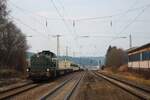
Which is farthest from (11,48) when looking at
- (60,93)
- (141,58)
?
(60,93)

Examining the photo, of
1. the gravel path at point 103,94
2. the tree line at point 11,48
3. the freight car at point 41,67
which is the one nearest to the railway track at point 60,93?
the gravel path at point 103,94

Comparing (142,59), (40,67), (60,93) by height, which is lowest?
(60,93)

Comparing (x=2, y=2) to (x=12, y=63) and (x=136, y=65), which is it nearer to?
(x=12, y=63)

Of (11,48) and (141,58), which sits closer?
(141,58)

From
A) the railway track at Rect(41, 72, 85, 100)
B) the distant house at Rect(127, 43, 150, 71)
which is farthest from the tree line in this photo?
the railway track at Rect(41, 72, 85, 100)

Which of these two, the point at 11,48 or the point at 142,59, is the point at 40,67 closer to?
the point at 142,59

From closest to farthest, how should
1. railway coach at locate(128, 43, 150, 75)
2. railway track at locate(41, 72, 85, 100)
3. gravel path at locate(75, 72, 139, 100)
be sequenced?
gravel path at locate(75, 72, 139, 100)
railway track at locate(41, 72, 85, 100)
railway coach at locate(128, 43, 150, 75)

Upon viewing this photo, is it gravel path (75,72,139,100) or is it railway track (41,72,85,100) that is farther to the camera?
railway track (41,72,85,100)

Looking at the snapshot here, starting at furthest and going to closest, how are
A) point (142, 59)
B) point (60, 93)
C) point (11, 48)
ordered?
1. point (11, 48)
2. point (142, 59)
3. point (60, 93)

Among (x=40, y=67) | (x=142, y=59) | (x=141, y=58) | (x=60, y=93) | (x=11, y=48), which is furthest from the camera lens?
(x=11, y=48)

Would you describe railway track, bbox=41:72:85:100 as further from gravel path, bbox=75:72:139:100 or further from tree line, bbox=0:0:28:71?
tree line, bbox=0:0:28:71

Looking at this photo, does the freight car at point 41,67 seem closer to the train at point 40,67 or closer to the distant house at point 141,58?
the train at point 40,67

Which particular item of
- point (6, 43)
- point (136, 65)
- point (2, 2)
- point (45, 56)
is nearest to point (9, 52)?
point (6, 43)

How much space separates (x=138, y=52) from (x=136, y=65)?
3418 millimetres
